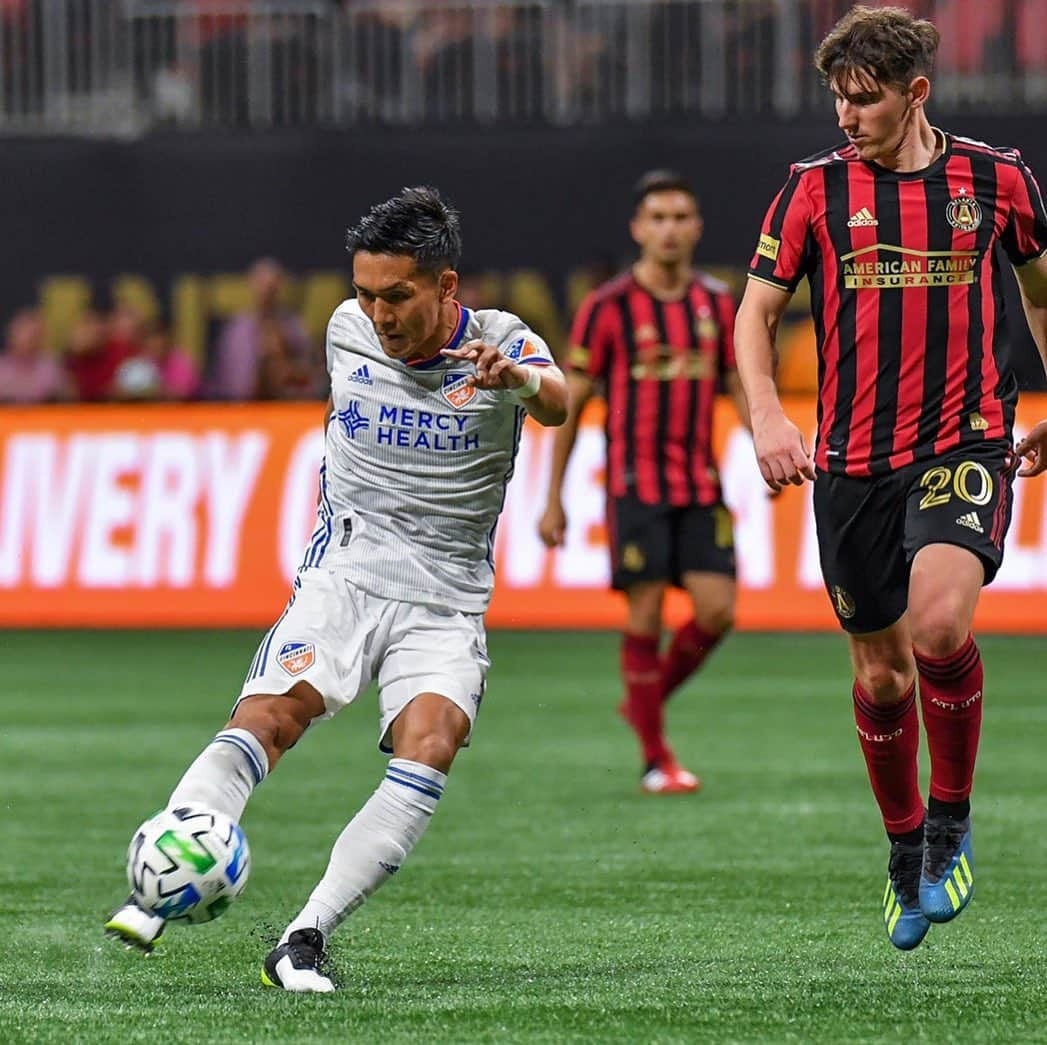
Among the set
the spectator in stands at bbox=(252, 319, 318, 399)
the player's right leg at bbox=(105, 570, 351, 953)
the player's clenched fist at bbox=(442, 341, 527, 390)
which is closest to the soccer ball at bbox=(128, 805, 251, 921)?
the player's right leg at bbox=(105, 570, 351, 953)

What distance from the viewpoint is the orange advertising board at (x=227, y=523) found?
47.9 feet

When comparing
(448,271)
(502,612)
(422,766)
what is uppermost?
(448,271)

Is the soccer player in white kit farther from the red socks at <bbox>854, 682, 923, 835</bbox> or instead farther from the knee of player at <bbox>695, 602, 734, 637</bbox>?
the knee of player at <bbox>695, 602, 734, 637</bbox>

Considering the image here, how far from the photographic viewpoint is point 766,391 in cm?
555

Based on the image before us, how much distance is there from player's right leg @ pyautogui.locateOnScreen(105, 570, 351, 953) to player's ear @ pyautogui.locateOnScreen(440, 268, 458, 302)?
70 centimetres

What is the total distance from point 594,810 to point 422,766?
341 cm

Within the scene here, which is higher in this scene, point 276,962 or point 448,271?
point 448,271

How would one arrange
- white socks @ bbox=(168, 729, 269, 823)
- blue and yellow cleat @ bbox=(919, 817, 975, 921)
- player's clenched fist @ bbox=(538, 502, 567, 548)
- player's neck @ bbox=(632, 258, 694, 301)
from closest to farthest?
white socks @ bbox=(168, 729, 269, 823) < blue and yellow cleat @ bbox=(919, 817, 975, 921) < player's clenched fist @ bbox=(538, 502, 567, 548) < player's neck @ bbox=(632, 258, 694, 301)

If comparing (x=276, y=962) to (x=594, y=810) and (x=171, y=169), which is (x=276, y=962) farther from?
(x=171, y=169)

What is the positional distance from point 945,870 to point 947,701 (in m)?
0.39

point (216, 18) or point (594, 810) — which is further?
point (216, 18)

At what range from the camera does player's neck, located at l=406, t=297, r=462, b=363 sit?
5539 millimetres

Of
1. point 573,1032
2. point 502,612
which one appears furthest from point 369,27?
point 573,1032

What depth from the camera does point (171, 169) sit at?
64.2 feet
